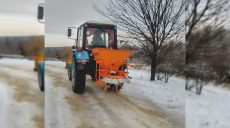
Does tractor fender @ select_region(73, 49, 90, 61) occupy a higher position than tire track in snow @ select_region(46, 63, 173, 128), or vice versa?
tractor fender @ select_region(73, 49, 90, 61)

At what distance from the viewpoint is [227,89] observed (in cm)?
464

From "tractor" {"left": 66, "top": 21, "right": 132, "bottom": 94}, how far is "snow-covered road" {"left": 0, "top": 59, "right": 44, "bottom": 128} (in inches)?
15.1

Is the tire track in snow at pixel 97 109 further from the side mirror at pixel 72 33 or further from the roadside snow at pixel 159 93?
the side mirror at pixel 72 33

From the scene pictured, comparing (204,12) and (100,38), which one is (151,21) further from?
(204,12)

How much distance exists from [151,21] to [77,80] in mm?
1064

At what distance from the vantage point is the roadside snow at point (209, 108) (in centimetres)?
436

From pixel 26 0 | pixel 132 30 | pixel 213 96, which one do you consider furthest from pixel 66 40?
pixel 213 96

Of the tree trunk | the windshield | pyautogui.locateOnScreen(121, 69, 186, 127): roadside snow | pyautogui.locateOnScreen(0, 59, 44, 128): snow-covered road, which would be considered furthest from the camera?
the tree trunk

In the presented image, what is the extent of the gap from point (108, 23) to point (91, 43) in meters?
0.27

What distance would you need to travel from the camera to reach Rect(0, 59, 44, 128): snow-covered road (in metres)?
3.29

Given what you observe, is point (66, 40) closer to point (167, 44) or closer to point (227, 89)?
point (167, 44)

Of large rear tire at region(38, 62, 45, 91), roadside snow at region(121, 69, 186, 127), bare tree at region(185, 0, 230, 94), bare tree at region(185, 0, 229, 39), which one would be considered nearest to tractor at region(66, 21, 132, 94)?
roadside snow at region(121, 69, 186, 127)

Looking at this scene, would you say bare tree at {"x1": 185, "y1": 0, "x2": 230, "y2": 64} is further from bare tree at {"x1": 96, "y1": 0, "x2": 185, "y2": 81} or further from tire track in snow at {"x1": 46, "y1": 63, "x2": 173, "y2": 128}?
tire track in snow at {"x1": 46, "y1": 63, "x2": 173, "y2": 128}

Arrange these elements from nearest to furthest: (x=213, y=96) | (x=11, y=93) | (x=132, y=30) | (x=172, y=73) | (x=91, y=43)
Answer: (x=11, y=93), (x=91, y=43), (x=132, y=30), (x=172, y=73), (x=213, y=96)
